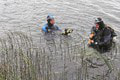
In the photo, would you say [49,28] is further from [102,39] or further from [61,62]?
[61,62]

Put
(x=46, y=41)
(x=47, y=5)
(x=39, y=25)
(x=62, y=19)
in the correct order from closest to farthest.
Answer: (x=46, y=41)
(x=39, y=25)
(x=62, y=19)
(x=47, y=5)

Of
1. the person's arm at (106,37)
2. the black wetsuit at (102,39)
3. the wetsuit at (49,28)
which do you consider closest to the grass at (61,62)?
the black wetsuit at (102,39)

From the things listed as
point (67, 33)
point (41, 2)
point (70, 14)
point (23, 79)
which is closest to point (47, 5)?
point (41, 2)

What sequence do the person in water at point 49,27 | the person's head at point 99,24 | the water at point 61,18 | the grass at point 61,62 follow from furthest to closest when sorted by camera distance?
the person in water at point 49,27
the person's head at point 99,24
the water at point 61,18
the grass at point 61,62

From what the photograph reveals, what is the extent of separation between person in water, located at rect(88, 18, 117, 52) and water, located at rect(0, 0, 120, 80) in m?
0.85

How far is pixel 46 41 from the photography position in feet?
37.7

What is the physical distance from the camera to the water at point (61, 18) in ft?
31.6

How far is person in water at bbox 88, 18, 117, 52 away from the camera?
33.9 feet

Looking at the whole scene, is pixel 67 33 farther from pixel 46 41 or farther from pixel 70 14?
pixel 70 14

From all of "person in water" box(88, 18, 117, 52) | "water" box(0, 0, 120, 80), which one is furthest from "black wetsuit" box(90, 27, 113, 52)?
"water" box(0, 0, 120, 80)

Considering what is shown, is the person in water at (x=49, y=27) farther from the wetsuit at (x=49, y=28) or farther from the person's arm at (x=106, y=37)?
the person's arm at (x=106, y=37)

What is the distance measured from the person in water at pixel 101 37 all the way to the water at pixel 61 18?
2.78 feet

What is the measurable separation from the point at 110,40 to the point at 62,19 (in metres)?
4.54

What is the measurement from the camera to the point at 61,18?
1436 centimetres
